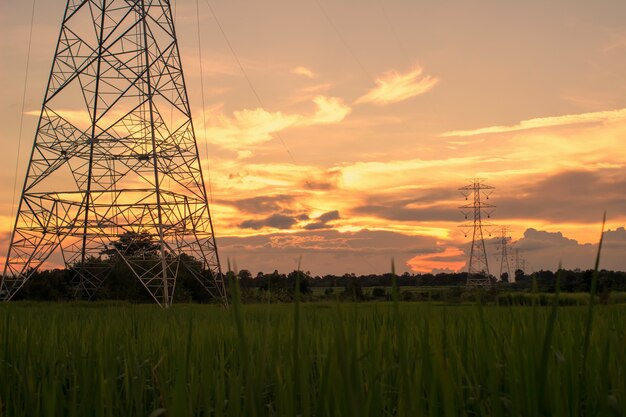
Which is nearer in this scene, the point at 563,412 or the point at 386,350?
the point at 563,412

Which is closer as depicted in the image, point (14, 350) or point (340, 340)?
point (340, 340)

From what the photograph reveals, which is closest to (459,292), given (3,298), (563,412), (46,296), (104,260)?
(563,412)

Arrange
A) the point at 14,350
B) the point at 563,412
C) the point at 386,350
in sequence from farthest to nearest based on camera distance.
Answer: the point at 14,350 → the point at 386,350 → the point at 563,412

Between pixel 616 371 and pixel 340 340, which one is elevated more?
pixel 340 340

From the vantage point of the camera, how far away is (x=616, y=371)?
350 cm

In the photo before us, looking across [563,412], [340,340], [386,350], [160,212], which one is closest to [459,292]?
[386,350]

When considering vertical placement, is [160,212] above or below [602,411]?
above

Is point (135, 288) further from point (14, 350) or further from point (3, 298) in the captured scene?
point (14, 350)

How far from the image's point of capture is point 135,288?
35.4m

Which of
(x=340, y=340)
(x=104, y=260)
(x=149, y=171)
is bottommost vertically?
(x=340, y=340)

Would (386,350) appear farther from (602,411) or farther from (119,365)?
(602,411)

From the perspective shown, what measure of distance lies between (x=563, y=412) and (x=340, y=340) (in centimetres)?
133

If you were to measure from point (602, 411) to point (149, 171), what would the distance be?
21.0m

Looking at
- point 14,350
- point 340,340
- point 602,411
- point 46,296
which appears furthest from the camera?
point 46,296
